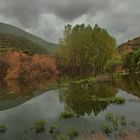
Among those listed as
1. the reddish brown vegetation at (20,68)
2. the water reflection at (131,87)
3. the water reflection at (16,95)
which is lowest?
the water reflection at (16,95)

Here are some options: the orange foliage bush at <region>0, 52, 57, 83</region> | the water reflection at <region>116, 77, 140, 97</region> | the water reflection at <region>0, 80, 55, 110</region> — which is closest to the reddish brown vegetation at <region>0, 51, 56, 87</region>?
the orange foliage bush at <region>0, 52, 57, 83</region>

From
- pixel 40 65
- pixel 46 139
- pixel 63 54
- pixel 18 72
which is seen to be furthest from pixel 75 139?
pixel 40 65

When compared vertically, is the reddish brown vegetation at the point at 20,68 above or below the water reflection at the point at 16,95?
above

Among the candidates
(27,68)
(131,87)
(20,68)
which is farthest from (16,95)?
(27,68)

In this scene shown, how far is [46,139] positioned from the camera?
24750 millimetres

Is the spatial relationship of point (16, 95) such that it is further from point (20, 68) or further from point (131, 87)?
point (20, 68)

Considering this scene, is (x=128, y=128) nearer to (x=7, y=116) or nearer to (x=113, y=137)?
(x=113, y=137)

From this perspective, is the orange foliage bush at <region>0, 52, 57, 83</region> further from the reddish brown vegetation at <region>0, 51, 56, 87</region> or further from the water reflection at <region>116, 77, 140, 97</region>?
the water reflection at <region>116, 77, 140, 97</region>

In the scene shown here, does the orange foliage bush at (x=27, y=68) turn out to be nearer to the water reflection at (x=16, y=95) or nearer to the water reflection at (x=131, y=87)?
the water reflection at (x=16, y=95)

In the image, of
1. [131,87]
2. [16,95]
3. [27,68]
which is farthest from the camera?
[27,68]

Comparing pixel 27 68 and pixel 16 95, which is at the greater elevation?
pixel 27 68

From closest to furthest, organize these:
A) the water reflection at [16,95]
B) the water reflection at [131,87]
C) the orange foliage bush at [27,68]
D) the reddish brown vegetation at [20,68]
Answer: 1. the water reflection at [16,95]
2. the water reflection at [131,87]
3. the reddish brown vegetation at [20,68]
4. the orange foliage bush at [27,68]

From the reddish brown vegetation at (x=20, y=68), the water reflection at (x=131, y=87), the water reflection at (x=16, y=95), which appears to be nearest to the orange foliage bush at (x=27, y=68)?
the reddish brown vegetation at (x=20, y=68)

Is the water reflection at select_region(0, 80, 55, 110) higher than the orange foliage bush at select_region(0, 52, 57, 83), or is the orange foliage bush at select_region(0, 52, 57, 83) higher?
the orange foliage bush at select_region(0, 52, 57, 83)
